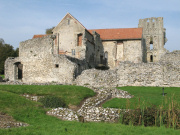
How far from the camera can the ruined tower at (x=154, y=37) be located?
53125 millimetres

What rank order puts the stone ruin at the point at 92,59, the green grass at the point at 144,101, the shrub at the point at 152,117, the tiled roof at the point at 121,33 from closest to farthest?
the shrub at the point at 152,117
the green grass at the point at 144,101
the stone ruin at the point at 92,59
the tiled roof at the point at 121,33

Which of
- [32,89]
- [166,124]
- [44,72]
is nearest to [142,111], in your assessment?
[166,124]

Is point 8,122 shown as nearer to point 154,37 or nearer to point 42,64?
point 42,64

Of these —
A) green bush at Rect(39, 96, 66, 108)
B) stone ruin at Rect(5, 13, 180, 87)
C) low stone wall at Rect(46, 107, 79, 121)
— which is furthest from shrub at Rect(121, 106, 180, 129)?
stone ruin at Rect(5, 13, 180, 87)

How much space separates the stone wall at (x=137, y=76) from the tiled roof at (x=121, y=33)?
1624 cm

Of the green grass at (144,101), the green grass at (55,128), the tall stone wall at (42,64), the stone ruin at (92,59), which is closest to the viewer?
the green grass at (55,128)

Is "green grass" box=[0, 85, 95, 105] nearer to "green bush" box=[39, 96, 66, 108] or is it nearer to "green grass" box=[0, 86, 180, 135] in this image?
"green bush" box=[39, 96, 66, 108]

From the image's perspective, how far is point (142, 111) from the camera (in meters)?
12.1

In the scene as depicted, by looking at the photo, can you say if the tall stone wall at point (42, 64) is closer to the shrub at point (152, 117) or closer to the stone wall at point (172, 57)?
the stone wall at point (172, 57)

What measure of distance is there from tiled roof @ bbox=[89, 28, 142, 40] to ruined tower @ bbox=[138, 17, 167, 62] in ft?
31.6

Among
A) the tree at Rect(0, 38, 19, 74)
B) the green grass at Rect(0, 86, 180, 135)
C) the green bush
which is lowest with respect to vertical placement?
the green grass at Rect(0, 86, 180, 135)

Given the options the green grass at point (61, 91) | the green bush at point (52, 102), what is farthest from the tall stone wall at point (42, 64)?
the green bush at point (52, 102)

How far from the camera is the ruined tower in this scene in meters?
53.1

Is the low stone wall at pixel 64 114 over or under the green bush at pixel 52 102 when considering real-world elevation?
under
